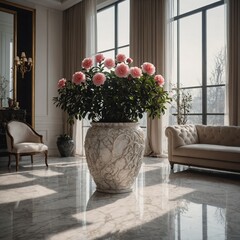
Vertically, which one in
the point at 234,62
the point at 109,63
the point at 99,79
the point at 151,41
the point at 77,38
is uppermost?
the point at 77,38

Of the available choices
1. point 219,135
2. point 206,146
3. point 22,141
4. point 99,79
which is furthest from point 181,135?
point 22,141

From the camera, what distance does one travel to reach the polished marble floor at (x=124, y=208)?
211 cm

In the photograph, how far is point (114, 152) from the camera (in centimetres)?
299

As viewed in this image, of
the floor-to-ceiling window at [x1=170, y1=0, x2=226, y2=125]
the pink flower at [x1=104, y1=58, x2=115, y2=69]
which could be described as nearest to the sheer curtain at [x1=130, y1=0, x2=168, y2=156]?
the floor-to-ceiling window at [x1=170, y1=0, x2=226, y2=125]

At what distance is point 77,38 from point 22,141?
321 cm

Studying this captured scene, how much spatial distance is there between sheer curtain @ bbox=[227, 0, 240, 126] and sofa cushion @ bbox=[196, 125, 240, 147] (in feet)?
0.88

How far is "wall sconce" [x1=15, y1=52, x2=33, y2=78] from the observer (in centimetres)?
650

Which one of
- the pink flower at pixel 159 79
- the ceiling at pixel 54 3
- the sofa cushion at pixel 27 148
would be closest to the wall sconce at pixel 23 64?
the ceiling at pixel 54 3

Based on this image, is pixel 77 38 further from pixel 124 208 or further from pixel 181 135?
pixel 124 208

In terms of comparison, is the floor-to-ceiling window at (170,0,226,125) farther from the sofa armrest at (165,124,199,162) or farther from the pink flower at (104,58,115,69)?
the pink flower at (104,58,115,69)

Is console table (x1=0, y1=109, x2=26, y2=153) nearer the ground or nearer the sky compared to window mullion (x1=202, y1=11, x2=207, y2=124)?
nearer the ground

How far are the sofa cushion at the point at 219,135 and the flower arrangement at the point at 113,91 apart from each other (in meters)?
1.96

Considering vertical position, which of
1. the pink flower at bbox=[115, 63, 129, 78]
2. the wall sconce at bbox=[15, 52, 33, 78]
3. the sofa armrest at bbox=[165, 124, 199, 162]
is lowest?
the sofa armrest at bbox=[165, 124, 199, 162]

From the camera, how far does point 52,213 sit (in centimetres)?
256
